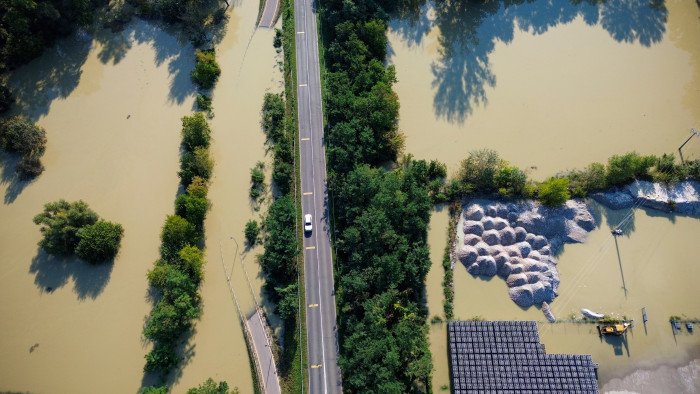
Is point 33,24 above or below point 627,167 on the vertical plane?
above

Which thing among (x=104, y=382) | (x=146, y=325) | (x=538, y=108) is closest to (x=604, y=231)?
(x=538, y=108)

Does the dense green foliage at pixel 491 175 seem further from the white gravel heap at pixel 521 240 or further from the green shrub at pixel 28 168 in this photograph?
the green shrub at pixel 28 168

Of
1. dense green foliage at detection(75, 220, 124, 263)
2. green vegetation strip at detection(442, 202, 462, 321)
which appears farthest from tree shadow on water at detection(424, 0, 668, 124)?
dense green foliage at detection(75, 220, 124, 263)

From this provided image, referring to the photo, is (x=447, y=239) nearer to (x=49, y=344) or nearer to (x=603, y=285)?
(x=603, y=285)

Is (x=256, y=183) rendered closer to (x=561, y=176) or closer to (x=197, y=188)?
(x=197, y=188)

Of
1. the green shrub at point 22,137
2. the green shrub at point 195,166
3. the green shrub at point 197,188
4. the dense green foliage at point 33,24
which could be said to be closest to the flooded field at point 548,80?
the green shrub at point 195,166

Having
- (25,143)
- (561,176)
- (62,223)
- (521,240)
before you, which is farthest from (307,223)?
(25,143)
